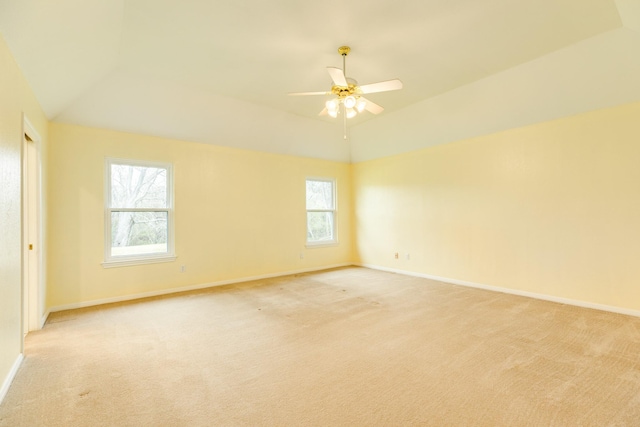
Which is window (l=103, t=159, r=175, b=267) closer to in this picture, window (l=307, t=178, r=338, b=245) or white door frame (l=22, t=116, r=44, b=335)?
white door frame (l=22, t=116, r=44, b=335)

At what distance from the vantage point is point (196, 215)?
4777 millimetres

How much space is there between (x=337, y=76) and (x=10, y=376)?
133 inches

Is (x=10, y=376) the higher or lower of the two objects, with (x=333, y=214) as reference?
lower

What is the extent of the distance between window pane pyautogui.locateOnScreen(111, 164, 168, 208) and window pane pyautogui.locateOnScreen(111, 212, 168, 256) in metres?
0.15

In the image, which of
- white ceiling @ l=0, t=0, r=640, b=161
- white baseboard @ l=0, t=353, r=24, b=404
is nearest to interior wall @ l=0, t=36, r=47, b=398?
white baseboard @ l=0, t=353, r=24, b=404

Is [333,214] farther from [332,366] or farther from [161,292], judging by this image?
[332,366]

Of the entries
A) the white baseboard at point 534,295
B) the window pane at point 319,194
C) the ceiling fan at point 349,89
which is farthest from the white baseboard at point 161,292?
the ceiling fan at point 349,89

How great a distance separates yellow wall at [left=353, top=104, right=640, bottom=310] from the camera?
340cm

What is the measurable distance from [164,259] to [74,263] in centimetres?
105

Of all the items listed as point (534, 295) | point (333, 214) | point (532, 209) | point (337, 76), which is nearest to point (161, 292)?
point (333, 214)

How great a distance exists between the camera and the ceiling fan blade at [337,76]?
2.50m

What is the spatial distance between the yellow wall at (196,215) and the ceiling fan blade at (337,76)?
2.98m

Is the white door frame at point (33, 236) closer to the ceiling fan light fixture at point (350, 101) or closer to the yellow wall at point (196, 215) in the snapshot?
the yellow wall at point (196, 215)

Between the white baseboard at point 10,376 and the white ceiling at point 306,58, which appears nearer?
the white baseboard at point 10,376
